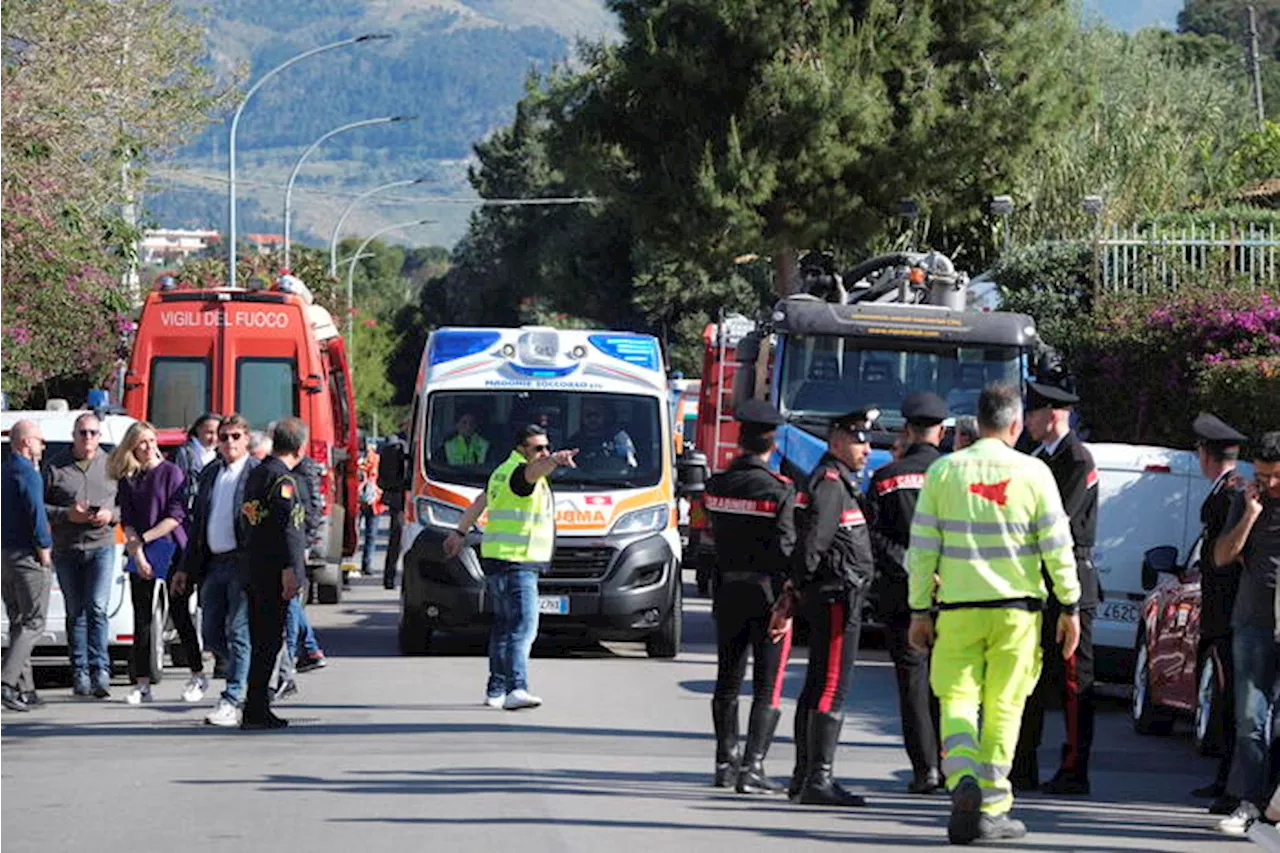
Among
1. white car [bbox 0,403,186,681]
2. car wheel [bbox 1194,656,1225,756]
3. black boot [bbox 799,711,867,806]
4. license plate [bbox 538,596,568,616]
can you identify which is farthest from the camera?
license plate [bbox 538,596,568,616]

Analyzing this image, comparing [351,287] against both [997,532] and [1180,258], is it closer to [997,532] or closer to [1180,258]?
[1180,258]

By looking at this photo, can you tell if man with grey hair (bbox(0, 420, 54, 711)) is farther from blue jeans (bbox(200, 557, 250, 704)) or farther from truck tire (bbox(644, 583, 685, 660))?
truck tire (bbox(644, 583, 685, 660))

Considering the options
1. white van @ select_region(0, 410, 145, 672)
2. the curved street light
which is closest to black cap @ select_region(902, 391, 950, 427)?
white van @ select_region(0, 410, 145, 672)

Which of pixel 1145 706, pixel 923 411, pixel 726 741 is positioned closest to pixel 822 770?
pixel 726 741

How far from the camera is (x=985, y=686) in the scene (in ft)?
34.2

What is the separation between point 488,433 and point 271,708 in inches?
197

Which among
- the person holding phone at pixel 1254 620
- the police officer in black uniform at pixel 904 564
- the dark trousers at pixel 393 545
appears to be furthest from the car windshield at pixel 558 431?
the person holding phone at pixel 1254 620

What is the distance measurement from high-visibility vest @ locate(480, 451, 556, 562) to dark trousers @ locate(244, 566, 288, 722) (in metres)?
1.54

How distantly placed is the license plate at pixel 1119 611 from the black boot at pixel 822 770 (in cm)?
551

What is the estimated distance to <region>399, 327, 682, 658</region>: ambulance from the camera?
19.3 meters

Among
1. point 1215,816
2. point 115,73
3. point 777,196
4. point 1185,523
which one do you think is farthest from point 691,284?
point 1215,816

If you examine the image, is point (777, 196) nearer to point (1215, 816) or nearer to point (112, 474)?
point (112, 474)

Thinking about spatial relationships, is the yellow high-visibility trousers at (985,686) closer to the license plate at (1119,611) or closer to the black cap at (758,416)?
the black cap at (758,416)

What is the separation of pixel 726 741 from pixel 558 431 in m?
8.24
